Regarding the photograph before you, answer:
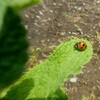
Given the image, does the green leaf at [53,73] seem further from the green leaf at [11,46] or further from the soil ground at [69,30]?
the soil ground at [69,30]

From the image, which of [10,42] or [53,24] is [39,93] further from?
[53,24]

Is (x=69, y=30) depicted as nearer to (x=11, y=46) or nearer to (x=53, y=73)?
(x=53, y=73)

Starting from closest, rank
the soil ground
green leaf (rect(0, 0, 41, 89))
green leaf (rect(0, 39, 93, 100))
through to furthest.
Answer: green leaf (rect(0, 0, 41, 89))
green leaf (rect(0, 39, 93, 100))
the soil ground

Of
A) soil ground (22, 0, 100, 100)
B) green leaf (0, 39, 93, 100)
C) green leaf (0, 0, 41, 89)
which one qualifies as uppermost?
green leaf (0, 0, 41, 89)

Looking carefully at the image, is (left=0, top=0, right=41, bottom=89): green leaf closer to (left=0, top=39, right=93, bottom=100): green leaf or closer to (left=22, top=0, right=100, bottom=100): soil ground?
(left=0, top=39, right=93, bottom=100): green leaf

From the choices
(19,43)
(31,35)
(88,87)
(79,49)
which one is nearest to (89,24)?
(31,35)

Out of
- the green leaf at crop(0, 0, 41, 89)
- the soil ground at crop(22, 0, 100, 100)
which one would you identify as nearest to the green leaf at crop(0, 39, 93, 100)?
the green leaf at crop(0, 0, 41, 89)

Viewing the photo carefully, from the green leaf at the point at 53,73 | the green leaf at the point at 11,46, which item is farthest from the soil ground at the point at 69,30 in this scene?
the green leaf at the point at 11,46
